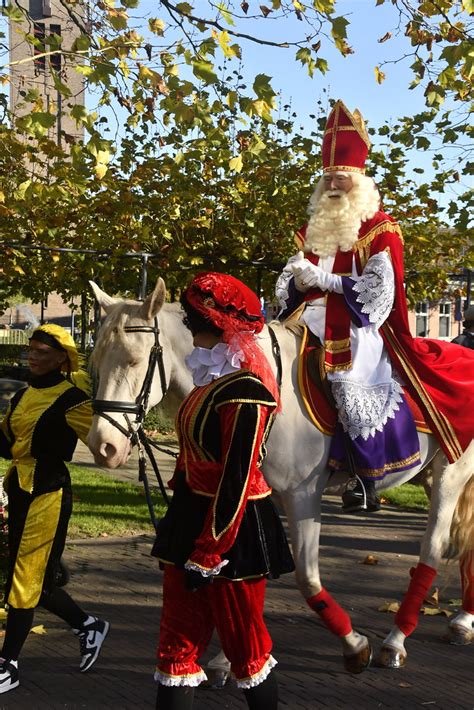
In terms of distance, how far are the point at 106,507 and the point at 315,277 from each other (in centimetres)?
569

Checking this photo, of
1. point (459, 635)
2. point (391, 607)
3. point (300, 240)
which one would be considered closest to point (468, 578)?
point (459, 635)

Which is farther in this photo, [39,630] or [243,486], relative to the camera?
[39,630]

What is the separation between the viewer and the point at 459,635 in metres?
5.71

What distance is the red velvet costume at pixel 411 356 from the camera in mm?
5051

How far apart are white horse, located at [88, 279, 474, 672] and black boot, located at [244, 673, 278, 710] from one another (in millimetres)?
1291

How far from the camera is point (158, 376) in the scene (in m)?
4.71

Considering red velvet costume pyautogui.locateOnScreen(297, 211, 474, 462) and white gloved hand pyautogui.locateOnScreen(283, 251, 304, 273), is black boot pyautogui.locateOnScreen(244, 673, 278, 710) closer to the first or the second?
red velvet costume pyautogui.locateOnScreen(297, 211, 474, 462)

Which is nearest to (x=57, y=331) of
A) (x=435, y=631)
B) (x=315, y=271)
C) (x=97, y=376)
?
(x=97, y=376)

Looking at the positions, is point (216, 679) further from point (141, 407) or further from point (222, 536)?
point (222, 536)

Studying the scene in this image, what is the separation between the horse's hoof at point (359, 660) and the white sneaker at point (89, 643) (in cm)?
136

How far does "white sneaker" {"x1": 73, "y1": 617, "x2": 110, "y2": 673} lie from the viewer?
502cm

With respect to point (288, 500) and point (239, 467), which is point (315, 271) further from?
point (239, 467)

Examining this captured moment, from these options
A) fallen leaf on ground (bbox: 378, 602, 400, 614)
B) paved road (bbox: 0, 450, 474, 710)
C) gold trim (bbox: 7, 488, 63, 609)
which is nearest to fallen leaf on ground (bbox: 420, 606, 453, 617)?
paved road (bbox: 0, 450, 474, 710)

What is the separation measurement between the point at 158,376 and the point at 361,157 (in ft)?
5.91
